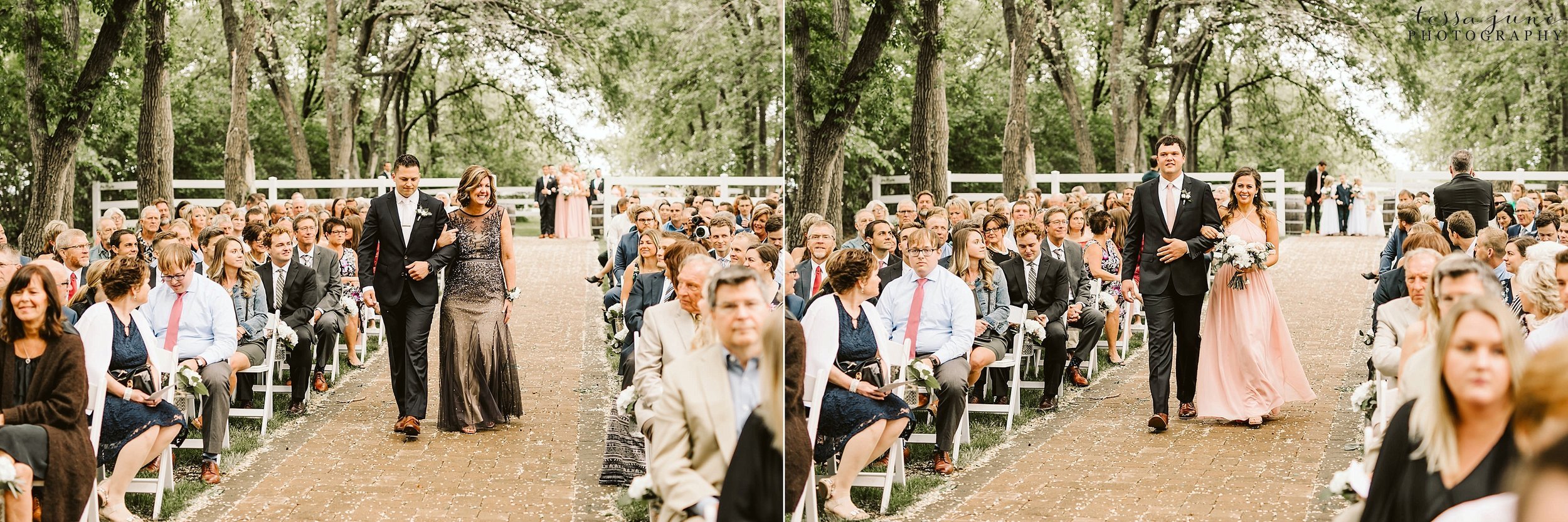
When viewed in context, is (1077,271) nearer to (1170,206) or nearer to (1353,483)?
(1170,206)

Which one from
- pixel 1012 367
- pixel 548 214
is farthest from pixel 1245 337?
pixel 548 214

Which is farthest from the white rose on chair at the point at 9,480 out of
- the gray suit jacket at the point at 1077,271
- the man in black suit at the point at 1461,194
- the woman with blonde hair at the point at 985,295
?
the man in black suit at the point at 1461,194

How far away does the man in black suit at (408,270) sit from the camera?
22.6 feet

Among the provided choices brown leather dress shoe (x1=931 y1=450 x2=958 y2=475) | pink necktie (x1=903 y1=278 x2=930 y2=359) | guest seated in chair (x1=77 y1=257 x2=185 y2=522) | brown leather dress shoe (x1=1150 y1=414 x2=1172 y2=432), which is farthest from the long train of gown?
guest seated in chair (x1=77 y1=257 x2=185 y2=522)

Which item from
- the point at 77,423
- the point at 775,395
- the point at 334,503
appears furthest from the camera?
the point at 334,503

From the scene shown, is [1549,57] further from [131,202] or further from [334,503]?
[131,202]

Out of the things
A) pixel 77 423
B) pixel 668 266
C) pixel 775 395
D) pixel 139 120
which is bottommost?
pixel 77 423

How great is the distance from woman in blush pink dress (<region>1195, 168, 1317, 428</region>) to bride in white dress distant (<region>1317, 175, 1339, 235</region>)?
5681mm

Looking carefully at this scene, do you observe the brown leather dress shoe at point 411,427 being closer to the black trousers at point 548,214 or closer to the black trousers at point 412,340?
the black trousers at point 412,340

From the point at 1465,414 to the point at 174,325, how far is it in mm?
5521

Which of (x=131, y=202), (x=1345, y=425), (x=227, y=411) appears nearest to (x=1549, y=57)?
(x=1345, y=425)

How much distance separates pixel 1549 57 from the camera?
10055 millimetres

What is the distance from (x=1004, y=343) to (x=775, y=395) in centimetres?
479

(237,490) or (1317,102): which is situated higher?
(1317,102)
